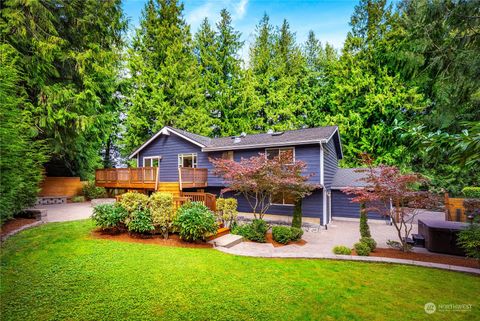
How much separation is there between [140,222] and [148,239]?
2.21ft

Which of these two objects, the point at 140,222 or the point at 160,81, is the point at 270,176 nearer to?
the point at 140,222

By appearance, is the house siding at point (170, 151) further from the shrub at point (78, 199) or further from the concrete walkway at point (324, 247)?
the concrete walkway at point (324, 247)

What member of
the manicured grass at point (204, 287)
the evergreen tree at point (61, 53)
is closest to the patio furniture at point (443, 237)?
the manicured grass at point (204, 287)

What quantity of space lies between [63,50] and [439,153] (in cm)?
1561

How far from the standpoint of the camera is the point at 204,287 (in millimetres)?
4465

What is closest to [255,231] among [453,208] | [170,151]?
[170,151]

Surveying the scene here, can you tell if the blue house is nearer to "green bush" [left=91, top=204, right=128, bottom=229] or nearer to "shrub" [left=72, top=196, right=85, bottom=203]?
"green bush" [left=91, top=204, right=128, bottom=229]

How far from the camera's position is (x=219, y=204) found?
30.9ft

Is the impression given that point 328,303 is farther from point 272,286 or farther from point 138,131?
point 138,131

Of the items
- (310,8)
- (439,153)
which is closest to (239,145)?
(310,8)

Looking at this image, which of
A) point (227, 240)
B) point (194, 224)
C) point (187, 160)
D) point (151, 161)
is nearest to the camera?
point (194, 224)

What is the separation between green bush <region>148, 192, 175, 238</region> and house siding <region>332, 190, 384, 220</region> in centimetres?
1040

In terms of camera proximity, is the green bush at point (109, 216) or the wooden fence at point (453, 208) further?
the wooden fence at point (453, 208)

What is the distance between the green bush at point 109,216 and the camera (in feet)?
25.8
